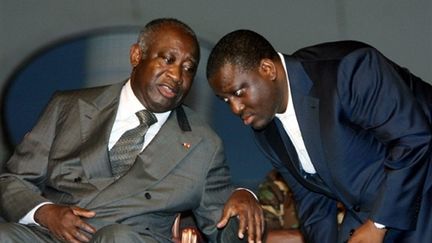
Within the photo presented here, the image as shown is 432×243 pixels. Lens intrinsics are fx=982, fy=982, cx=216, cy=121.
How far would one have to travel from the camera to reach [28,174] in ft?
10.4

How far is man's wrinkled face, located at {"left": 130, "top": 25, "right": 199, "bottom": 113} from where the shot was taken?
3.24m

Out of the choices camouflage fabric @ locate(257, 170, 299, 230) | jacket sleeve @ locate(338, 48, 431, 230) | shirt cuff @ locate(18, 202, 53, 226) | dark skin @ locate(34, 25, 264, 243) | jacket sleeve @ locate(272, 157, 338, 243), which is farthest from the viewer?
camouflage fabric @ locate(257, 170, 299, 230)

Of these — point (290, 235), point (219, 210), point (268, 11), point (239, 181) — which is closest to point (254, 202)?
point (219, 210)

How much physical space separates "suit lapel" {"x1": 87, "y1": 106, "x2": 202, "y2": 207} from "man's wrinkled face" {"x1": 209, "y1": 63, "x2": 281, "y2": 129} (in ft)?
1.05

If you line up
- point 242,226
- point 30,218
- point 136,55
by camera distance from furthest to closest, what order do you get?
point 136,55, point 30,218, point 242,226

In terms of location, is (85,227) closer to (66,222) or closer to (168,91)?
(66,222)

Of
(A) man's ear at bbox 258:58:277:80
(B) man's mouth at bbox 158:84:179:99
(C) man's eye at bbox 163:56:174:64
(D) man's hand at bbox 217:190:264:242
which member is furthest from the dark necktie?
(A) man's ear at bbox 258:58:277:80

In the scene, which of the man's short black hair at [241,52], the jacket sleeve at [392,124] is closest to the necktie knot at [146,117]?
the man's short black hair at [241,52]

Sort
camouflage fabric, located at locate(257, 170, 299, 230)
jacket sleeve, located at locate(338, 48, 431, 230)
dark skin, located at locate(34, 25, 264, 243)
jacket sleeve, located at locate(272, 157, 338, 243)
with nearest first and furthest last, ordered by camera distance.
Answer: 1. jacket sleeve, located at locate(338, 48, 431, 230)
2. jacket sleeve, located at locate(272, 157, 338, 243)
3. dark skin, located at locate(34, 25, 264, 243)
4. camouflage fabric, located at locate(257, 170, 299, 230)

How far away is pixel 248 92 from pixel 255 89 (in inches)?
0.9

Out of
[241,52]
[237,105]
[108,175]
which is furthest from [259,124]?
[108,175]

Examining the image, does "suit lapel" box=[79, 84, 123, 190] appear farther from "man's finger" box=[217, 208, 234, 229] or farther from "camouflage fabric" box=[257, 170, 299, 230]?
"camouflage fabric" box=[257, 170, 299, 230]

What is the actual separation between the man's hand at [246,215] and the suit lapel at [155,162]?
27 centimetres

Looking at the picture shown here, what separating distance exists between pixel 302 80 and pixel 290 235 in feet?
2.91
